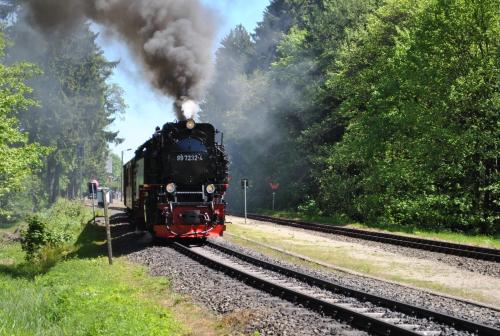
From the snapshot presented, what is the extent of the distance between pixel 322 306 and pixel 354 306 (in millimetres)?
573

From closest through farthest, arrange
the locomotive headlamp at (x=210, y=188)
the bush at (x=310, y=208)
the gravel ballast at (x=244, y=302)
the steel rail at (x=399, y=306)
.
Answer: the steel rail at (x=399, y=306)
the gravel ballast at (x=244, y=302)
the locomotive headlamp at (x=210, y=188)
the bush at (x=310, y=208)

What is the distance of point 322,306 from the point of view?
9047 millimetres

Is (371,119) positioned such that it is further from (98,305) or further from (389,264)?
(98,305)

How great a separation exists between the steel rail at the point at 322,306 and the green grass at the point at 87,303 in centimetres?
186

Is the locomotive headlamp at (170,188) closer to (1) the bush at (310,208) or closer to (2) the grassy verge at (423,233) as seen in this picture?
(2) the grassy verge at (423,233)

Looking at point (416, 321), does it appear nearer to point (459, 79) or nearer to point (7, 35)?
point (459, 79)

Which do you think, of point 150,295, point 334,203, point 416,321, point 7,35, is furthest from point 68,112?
point 416,321

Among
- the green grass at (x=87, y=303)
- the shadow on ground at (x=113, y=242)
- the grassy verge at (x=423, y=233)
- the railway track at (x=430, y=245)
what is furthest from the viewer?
the grassy verge at (x=423, y=233)

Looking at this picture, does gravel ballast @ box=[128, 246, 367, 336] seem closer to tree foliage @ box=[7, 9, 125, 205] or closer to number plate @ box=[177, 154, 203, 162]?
number plate @ box=[177, 154, 203, 162]

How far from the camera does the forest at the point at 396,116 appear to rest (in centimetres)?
2492

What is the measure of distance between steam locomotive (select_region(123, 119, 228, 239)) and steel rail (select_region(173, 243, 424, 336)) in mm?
4263

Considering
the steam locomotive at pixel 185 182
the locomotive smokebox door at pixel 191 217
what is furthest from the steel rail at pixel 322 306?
the steam locomotive at pixel 185 182

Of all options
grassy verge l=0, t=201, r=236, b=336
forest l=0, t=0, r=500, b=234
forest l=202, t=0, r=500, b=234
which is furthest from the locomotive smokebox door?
forest l=202, t=0, r=500, b=234

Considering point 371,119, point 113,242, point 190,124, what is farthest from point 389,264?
point 371,119
